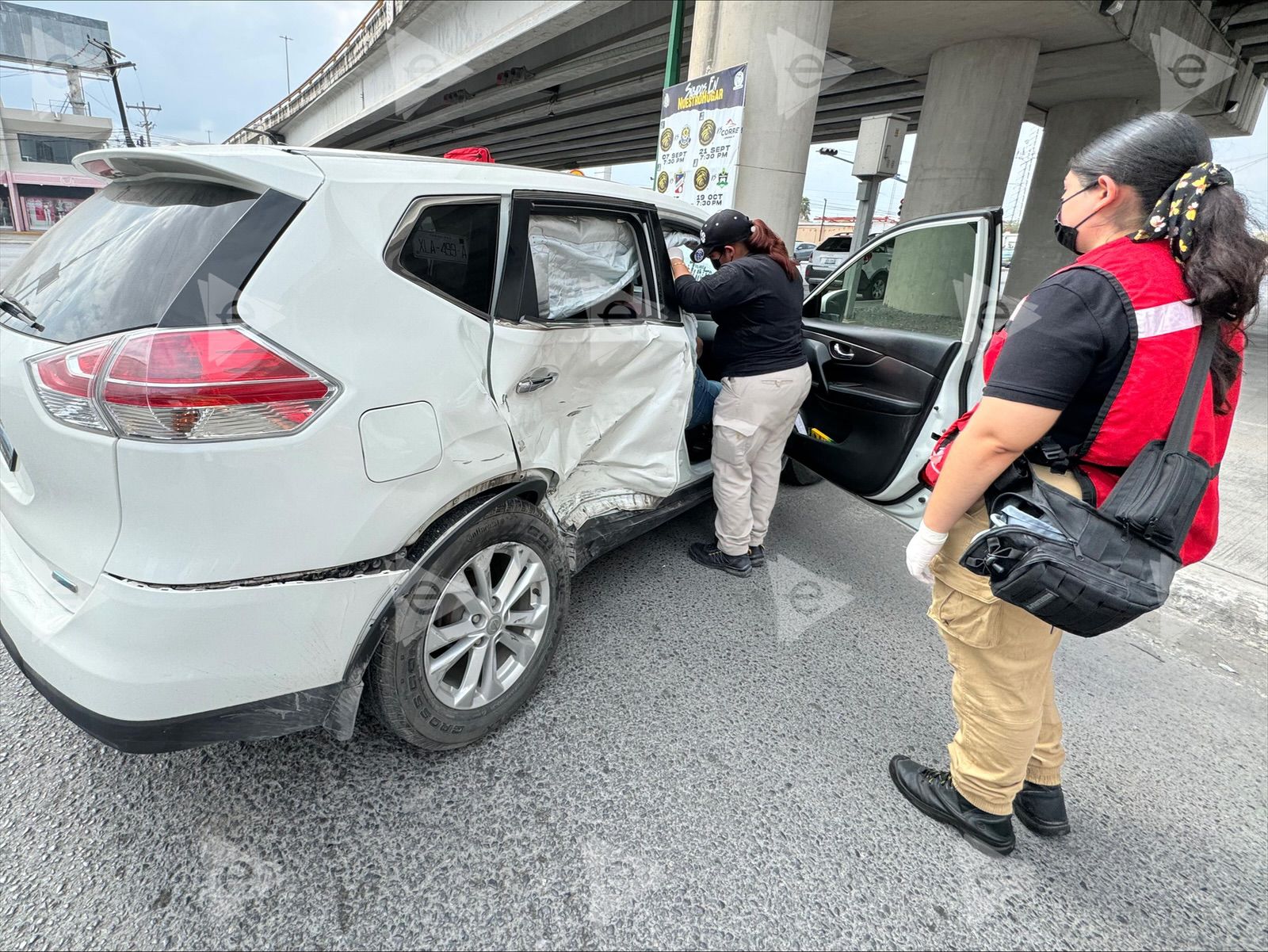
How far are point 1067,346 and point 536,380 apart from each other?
54.2 inches

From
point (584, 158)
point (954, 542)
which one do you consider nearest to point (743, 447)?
point (954, 542)

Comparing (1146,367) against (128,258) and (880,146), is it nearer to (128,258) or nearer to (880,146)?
(128,258)

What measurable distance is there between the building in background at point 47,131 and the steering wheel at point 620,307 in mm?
43890

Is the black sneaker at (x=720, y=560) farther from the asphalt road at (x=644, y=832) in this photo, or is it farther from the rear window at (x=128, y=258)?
the rear window at (x=128, y=258)

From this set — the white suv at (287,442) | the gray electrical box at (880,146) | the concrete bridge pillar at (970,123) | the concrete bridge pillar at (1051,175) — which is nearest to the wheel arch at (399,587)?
the white suv at (287,442)

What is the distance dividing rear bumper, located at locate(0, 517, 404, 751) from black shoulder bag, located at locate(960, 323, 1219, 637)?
154 centimetres

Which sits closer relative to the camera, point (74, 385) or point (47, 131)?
point (74, 385)

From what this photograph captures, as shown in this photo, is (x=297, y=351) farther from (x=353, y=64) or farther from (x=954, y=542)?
(x=353, y=64)

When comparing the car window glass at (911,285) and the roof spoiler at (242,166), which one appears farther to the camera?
the car window glass at (911,285)

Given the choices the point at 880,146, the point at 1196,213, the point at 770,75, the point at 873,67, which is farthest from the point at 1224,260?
the point at 873,67

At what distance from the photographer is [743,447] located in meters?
3.07

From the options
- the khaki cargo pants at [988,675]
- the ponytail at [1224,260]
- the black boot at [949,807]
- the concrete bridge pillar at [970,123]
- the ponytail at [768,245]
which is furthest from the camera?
the concrete bridge pillar at [970,123]

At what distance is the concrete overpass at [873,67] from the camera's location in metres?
6.52

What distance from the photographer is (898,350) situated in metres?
3.04
